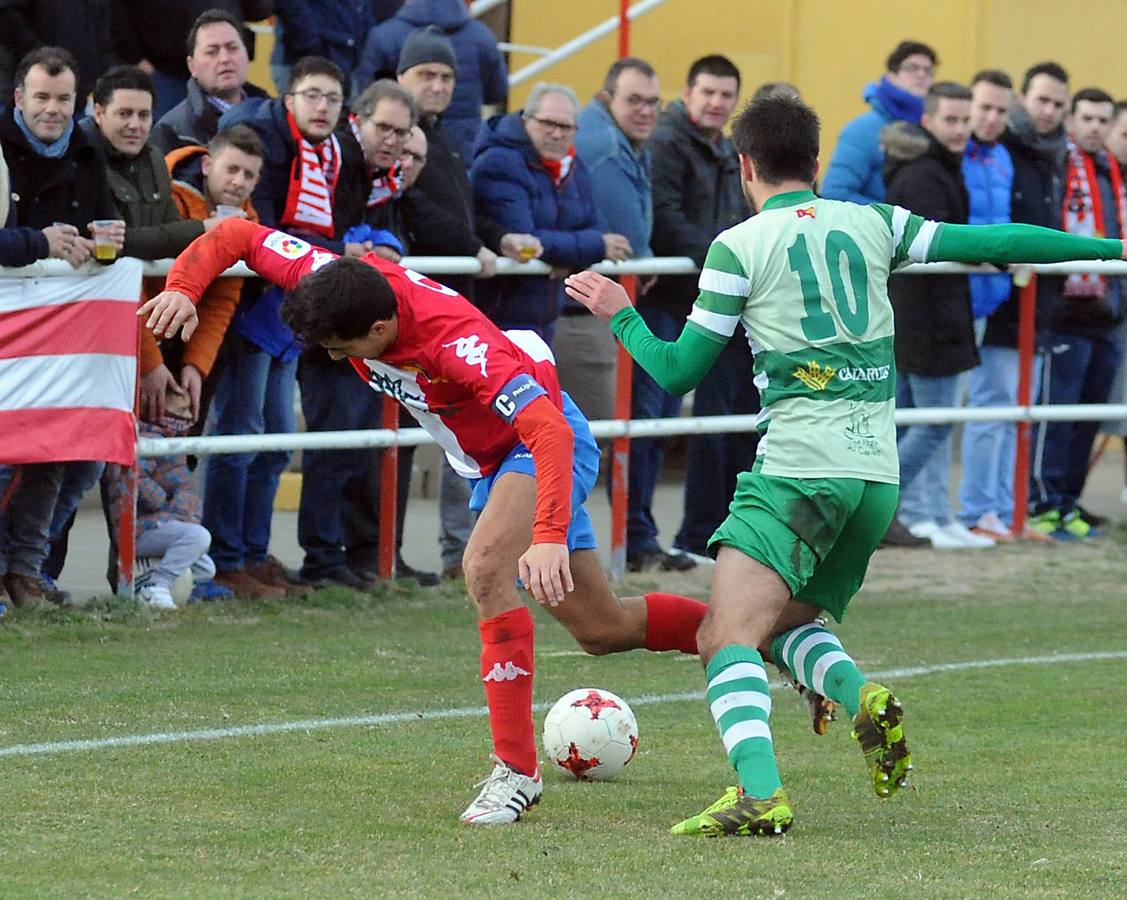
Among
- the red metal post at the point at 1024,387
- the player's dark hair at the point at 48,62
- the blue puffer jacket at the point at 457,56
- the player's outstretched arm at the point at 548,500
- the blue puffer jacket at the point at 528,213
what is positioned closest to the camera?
the player's outstretched arm at the point at 548,500

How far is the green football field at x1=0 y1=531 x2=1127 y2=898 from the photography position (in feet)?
15.3

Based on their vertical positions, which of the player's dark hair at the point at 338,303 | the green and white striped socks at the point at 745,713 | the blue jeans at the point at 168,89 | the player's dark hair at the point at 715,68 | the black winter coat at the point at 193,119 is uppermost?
the player's dark hair at the point at 715,68

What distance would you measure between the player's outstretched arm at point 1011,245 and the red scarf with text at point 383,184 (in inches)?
163

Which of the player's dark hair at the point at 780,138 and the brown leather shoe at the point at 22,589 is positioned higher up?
the player's dark hair at the point at 780,138

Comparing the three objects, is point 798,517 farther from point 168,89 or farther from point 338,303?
point 168,89

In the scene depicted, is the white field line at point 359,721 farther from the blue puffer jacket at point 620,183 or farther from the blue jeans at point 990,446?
the blue jeans at point 990,446

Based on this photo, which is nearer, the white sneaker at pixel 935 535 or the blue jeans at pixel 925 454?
the blue jeans at pixel 925 454

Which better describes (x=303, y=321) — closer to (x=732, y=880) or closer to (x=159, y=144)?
(x=732, y=880)

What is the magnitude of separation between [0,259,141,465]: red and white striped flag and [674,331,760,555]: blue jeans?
3.27 meters

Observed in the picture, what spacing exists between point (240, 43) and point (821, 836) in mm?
5226

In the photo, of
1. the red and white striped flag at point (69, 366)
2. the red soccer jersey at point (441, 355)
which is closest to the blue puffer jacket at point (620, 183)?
the red and white striped flag at point (69, 366)

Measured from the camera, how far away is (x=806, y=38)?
15.7 metres

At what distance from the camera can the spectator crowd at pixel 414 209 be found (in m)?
8.36

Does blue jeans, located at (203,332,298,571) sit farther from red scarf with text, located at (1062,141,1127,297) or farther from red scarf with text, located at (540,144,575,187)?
red scarf with text, located at (1062,141,1127,297)
